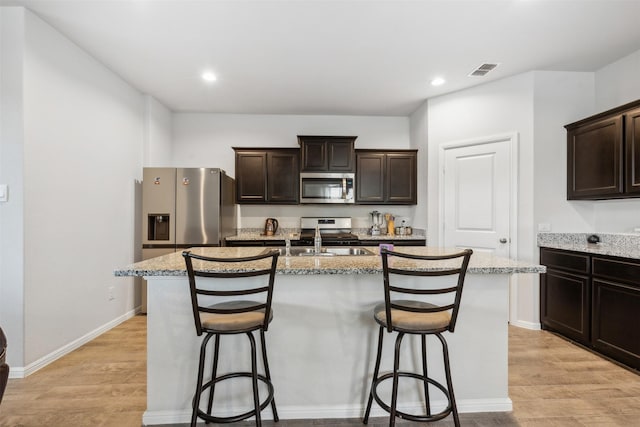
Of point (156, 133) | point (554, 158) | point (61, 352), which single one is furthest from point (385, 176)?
point (61, 352)

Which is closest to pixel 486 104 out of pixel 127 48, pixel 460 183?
pixel 460 183

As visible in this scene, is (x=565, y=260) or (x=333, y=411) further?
(x=565, y=260)

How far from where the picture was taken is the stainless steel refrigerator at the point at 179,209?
3.76 m

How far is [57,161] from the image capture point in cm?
265

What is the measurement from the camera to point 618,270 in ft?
8.21

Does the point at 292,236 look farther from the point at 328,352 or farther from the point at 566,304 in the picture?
the point at 566,304

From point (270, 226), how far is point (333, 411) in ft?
10.1

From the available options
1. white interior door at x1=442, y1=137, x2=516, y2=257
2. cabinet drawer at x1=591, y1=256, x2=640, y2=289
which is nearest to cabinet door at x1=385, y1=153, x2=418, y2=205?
white interior door at x1=442, y1=137, x2=516, y2=257

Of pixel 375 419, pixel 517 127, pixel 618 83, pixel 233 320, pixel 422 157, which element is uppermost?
pixel 618 83

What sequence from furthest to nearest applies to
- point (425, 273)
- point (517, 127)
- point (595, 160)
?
point (517, 127)
point (595, 160)
point (425, 273)

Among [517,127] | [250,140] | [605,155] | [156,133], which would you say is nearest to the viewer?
[605,155]

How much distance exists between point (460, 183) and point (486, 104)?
94 cm

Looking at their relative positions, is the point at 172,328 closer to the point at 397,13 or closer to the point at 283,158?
the point at 397,13

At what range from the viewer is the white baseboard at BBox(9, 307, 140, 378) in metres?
2.31
